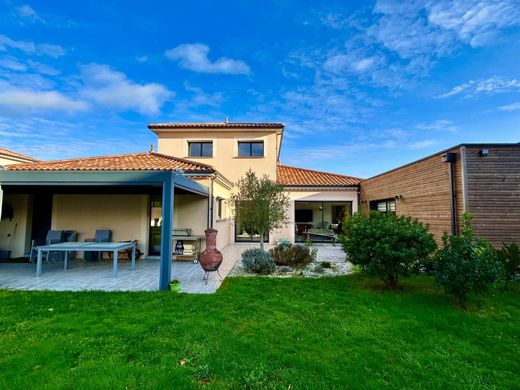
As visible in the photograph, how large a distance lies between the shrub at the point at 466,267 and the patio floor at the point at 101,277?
5669 mm

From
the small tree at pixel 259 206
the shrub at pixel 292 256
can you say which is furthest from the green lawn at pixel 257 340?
the small tree at pixel 259 206

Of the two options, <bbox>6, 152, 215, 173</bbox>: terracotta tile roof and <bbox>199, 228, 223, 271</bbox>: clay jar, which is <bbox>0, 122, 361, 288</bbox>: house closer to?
<bbox>6, 152, 215, 173</bbox>: terracotta tile roof


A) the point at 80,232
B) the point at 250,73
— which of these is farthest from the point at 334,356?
the point at 250,73

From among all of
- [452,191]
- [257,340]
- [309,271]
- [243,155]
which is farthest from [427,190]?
[243,155]

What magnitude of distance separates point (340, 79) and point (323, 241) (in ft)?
34.0

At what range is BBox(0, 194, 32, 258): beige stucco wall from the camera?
11.4 m

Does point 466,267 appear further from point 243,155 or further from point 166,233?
point 243,155

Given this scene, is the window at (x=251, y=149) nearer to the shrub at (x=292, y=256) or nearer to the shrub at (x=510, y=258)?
the shrub at (x=292, y=256)

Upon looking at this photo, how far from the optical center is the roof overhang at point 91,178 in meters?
7.05

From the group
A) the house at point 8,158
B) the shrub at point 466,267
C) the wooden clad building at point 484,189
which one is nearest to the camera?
the shrub at point 466,267

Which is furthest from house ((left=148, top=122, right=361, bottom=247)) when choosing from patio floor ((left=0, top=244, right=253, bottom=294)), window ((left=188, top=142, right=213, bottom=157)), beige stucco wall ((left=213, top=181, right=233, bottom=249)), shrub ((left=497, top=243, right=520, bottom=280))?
shrub ((left=497, top=243, right=520, bottom=280))

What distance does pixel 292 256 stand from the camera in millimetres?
10414

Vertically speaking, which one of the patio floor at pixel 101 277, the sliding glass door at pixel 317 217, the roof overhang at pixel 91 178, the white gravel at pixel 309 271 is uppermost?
the roof overhang at pixel 91 178

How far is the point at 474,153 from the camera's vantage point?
835cm
